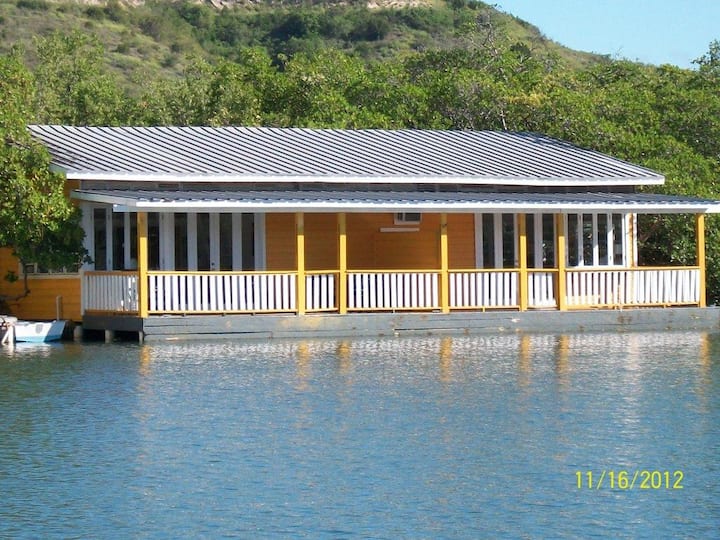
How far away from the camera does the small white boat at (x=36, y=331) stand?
27.3 meters

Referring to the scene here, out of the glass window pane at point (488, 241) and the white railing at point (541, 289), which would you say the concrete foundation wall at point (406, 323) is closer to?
the white railing at point (541, 289)

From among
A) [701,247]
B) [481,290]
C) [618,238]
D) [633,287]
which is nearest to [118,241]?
[481,290]

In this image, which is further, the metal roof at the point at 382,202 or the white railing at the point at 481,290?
the white railing at the point at 481,290

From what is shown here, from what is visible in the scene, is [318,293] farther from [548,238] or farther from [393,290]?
[548,238]

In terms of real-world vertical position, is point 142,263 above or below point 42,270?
above

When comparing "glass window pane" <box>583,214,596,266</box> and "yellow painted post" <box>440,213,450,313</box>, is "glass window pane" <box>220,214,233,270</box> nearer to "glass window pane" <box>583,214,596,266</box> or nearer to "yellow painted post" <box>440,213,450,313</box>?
"yellow painted post" <box>440,213,450,313</box>

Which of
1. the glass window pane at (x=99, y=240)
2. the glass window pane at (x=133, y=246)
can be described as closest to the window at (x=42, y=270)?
the glass window pane at (x=99, y=240)

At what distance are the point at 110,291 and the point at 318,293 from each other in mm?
3954

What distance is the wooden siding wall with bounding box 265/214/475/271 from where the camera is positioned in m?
31.6

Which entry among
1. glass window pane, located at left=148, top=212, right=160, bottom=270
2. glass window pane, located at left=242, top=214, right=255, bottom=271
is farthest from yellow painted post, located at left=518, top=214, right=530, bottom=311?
glass window pane, located at left=148, top=212, right=160, bottom=270

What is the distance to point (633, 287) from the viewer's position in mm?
30984

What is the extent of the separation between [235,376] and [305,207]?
653cm

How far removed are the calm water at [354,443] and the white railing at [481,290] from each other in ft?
14.8
